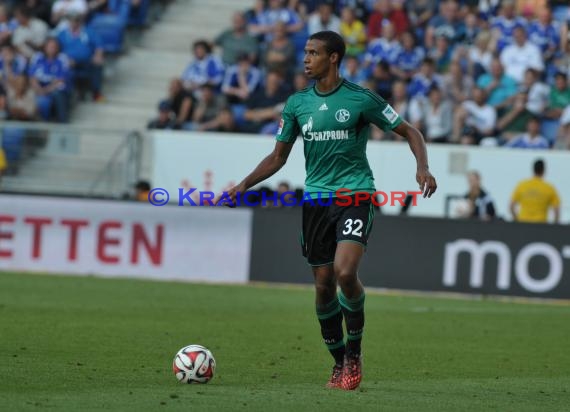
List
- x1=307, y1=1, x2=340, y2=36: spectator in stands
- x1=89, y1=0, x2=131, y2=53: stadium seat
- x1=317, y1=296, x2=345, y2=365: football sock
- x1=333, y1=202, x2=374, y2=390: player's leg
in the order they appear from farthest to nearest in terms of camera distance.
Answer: x1=89, y1=0, x2=131, y2=53: stadium seat
x1=307, y1=1, x2=340, y2=36: spectator in stands
x1=317, y1=296, x2=345, y2=365: football sock
x1=333, y1=202, x2=374, y2=390: player's leg

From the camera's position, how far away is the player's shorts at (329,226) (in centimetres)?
898

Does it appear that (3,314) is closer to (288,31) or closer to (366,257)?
(366,257)

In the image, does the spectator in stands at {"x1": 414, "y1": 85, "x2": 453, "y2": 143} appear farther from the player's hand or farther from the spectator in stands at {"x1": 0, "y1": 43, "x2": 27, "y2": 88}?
the player's hand

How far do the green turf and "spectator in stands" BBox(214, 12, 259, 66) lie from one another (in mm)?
7305

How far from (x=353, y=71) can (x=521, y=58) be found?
3.09 m

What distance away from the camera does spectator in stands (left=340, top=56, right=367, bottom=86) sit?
23.1 meters

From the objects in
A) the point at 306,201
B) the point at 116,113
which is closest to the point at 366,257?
the point at 116,113

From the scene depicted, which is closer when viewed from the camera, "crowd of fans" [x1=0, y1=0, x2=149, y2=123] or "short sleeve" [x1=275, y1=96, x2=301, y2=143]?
"short sleeve" [x1=275, y1=96, x2=301, y2=143]

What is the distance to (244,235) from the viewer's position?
20016 mm

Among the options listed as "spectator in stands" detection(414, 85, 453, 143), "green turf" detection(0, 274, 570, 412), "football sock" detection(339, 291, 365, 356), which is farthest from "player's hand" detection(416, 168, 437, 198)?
"spectator in stands" detection(414, 85, 453, 143)

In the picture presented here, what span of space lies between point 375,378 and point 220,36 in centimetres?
1690

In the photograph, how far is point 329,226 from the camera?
29.8 feet

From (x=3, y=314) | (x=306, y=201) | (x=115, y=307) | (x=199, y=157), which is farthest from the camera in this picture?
(x=199, y=157)

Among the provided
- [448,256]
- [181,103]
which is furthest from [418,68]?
[448,256]
